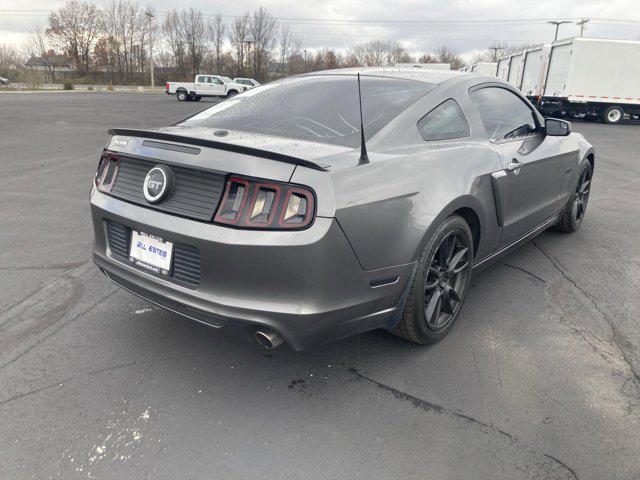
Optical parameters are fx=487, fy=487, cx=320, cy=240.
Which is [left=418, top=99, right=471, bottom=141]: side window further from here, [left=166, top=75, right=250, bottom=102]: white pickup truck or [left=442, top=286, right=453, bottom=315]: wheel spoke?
[left=166, top=75, right=250, bottom=102]: white pickup truck

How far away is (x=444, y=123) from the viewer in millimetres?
2891

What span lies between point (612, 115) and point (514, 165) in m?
22.3

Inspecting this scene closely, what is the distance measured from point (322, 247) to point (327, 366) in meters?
0.91

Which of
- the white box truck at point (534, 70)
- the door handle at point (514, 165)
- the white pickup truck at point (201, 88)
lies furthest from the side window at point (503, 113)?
the white pickup truck at point (201, 88)

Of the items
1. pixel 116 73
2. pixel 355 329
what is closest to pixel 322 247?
pixel 355 329

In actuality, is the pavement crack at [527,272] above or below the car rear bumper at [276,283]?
below

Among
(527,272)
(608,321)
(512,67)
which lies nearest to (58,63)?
(512,67)

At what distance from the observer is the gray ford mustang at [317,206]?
201 centimetres

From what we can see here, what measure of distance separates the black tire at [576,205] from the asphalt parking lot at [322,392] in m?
1.05

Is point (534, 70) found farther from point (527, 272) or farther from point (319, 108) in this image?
point (319, 108)

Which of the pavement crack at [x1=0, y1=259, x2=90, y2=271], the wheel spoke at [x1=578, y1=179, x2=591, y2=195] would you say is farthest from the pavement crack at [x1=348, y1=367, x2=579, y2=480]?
the wheel spoke at [x1=578, y1=179, x2=591, y2=195]

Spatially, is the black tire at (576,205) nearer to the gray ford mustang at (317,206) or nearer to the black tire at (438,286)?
the gray ford mustang at (317,206)

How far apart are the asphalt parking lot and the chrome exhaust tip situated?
39 centimetres

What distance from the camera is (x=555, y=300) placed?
3.47m
